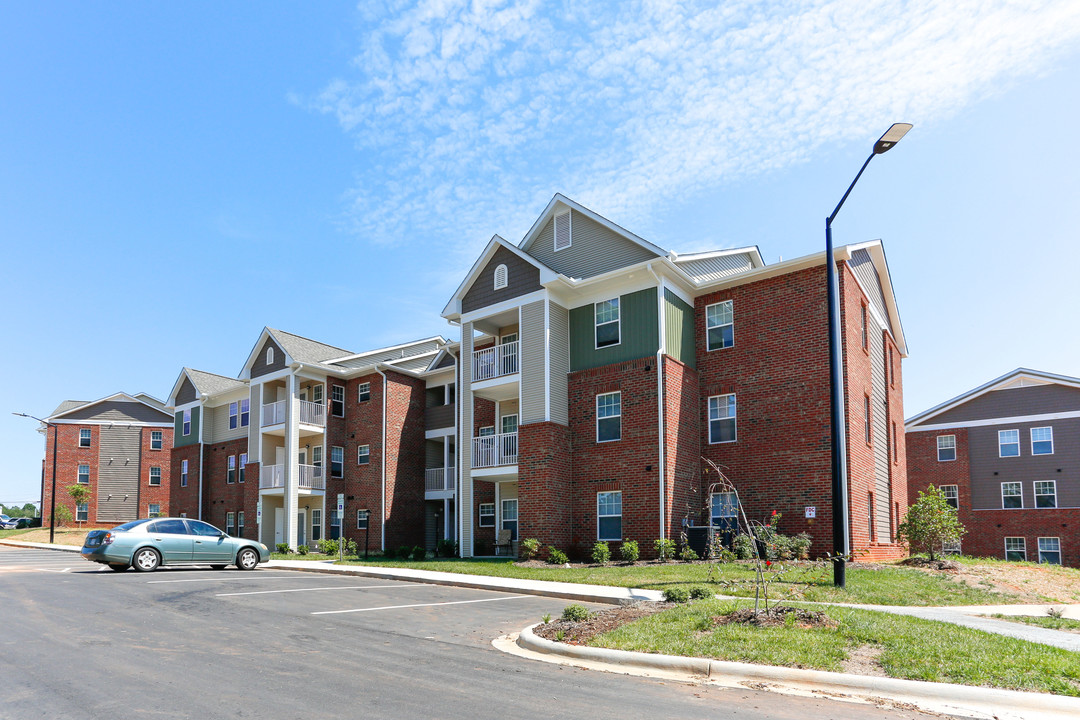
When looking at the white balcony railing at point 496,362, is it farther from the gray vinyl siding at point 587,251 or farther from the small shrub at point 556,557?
the small shrub at point 556,557

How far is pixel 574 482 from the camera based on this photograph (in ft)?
82.5

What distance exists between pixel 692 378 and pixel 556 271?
5.85 metres

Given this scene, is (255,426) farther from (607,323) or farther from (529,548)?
(607,323)

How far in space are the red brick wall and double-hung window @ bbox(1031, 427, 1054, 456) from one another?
24818 millimetres

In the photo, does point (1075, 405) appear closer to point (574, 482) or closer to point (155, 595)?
point (574, 482)

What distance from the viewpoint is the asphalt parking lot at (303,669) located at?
6.49 meters

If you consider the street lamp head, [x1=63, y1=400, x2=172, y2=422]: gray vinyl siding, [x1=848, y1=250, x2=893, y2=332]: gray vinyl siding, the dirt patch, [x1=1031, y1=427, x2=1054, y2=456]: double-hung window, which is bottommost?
the dirt patch

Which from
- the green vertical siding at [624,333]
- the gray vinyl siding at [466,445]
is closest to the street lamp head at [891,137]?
the green vertical siding at [624,333]

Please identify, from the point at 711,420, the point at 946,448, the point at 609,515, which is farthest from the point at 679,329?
the point at 946,448

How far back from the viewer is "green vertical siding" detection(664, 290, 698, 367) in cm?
2402

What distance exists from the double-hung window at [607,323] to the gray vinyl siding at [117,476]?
4266cm

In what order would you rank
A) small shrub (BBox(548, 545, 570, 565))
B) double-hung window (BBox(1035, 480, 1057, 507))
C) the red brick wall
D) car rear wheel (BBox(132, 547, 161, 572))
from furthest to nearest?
double-hung window (BBox(1035, 480, 1057, 507)), the red brick wall, small shrub (BBox(548, 545, 570, 565)), car rear wheel (BBox(132, 547, 161, 572))

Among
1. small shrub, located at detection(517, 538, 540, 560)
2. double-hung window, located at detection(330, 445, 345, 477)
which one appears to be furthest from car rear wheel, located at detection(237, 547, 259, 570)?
double-hung window, located at detection(330, 445, 345, 477)

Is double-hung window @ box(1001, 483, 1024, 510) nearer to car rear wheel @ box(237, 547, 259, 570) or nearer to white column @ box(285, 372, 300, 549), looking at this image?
white column @ box(285, 372, 300, 549)
